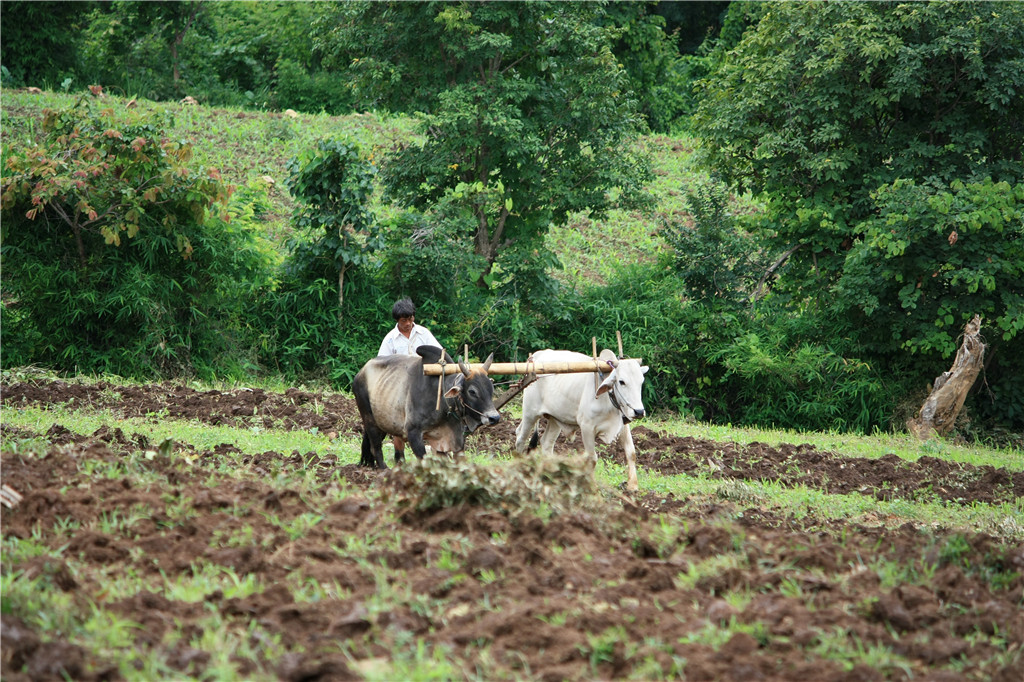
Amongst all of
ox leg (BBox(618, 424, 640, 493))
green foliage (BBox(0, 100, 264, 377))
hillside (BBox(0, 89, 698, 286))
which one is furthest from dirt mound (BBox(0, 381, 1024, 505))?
hillside (BBox(0, 89, 698, 286))

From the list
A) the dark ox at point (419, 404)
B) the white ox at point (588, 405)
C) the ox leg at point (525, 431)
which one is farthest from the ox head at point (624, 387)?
the ox leg at point (525, 431)

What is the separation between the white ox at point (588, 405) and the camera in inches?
338

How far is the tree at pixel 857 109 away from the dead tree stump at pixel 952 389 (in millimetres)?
2225

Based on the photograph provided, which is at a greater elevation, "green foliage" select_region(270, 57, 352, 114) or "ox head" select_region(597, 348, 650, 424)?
"green foliage" select_region(270, 57, 352, 114)

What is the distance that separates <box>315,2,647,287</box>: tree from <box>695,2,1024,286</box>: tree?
215 centimetres

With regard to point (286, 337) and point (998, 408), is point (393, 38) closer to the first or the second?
point (286, 337)

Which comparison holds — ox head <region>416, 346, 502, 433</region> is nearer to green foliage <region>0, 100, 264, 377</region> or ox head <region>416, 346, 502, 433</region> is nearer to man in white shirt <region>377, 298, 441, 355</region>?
man in white shirt <region>377, 298, 441, 355</region>

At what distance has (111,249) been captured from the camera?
45.6ft

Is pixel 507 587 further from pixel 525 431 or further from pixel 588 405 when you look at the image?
pixel 525 431

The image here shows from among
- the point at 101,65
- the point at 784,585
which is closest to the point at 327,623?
the point at 784,585

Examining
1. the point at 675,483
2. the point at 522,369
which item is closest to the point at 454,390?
the point at 522,369

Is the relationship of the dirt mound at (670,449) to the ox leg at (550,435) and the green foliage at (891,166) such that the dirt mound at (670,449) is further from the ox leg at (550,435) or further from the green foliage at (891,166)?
the green foliage at (891,166)

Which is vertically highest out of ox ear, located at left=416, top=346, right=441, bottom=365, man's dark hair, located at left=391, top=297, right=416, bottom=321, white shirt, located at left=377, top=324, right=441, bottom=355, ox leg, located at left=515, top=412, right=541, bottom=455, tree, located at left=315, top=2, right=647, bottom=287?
tree, located at left=315, top=2, right=647, bottom=287

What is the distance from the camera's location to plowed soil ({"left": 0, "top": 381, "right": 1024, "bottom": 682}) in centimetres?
388
